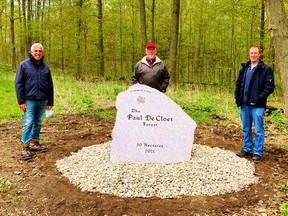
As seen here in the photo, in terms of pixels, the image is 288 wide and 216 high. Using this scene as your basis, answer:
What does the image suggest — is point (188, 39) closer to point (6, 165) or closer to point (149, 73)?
point (149, 73)

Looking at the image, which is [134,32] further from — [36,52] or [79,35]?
[36,52]

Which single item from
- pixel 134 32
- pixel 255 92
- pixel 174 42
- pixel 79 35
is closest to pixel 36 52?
pixel 255 92

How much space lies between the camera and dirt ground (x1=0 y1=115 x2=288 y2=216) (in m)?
4.07

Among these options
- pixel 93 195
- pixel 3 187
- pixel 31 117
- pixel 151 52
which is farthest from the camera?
pixel 151 52

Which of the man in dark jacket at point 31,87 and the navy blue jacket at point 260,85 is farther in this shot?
the man in dark jacket at point 31,87

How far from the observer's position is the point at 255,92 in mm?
5797

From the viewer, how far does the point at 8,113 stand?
10.5m

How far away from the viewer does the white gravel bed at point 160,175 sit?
15.3 feet

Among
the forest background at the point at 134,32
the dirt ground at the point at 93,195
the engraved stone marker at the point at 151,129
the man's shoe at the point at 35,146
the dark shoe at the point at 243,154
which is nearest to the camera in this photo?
the dirt ground at the point at 93,195

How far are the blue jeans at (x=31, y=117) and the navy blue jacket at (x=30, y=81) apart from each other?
0.16 metres

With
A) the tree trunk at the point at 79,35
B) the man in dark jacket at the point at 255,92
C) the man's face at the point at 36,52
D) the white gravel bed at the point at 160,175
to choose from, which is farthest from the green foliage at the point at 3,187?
the tree trunk at the point at 79,35

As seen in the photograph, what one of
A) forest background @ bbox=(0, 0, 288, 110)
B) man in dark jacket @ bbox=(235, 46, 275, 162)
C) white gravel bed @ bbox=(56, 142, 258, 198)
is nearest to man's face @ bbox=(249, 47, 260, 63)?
man in dark jacket @ bbox=(235, 46, 275, 162)

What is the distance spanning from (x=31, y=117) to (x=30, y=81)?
0.73m

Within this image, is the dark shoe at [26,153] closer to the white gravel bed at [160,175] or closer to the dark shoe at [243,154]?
the white gravel bed at [160,175]
